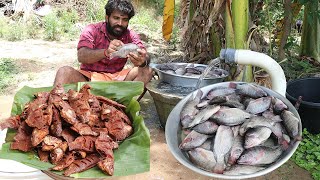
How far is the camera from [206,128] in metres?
2.33

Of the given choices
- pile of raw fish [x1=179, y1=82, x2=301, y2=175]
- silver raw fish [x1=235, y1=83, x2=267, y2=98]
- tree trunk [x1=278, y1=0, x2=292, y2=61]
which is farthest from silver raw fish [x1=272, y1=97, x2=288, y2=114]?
tree trunk [x1=278, y1=0, x2=292, y2=61]

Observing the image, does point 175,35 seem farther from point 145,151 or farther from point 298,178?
point 145,151

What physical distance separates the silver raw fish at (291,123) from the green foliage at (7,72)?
441 cm

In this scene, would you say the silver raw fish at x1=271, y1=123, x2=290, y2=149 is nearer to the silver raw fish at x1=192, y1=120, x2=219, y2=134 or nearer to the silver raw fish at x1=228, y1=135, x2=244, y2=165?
the silver raw fish at x1=228, y1=135, x2=244, y2=165

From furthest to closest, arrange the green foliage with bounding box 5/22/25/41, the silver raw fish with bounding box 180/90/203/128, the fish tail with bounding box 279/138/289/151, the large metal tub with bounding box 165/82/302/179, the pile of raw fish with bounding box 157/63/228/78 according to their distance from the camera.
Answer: the green foliage with bounding box 5/22/25/41 → the pile of raw fish with bounding box 157/63/228/78 → the silver raw fish with bounding box 180/90/203/128 → the fish tail with bounding box 279/138/289/151 → the large metal tub with bounding box 165/82/302/179

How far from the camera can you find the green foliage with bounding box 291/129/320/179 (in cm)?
360

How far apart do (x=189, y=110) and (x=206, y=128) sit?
0.20m

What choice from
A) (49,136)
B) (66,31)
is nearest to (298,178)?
(49,136)

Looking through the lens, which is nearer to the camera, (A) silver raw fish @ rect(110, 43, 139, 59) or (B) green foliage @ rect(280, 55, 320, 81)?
(A) silver raw fish @ rect(110, 43, 139, 59)

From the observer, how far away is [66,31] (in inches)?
365

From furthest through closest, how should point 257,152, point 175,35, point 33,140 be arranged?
point 175,35, point 33,140, point 257,152

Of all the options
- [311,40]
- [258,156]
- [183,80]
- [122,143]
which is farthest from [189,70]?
[311,40]

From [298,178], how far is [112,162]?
1950mm

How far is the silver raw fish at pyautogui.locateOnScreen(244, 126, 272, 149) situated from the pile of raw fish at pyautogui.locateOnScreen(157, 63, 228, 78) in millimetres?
1661
